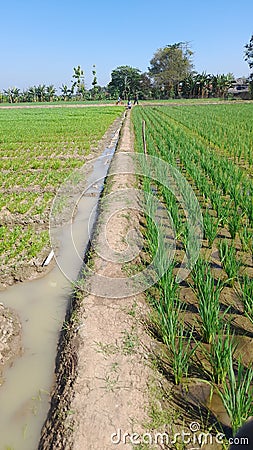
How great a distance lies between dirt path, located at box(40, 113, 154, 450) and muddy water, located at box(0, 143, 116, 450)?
0.40 ft

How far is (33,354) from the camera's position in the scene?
9.56ft

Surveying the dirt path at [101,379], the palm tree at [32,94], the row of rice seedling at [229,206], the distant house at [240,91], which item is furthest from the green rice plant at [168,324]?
the palm tree at [32,94]

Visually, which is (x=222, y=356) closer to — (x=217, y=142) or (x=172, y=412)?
(x=172, y=412)

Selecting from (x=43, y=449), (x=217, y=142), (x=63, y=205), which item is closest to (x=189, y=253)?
(x=43, y=449)

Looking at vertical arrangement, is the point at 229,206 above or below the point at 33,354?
above

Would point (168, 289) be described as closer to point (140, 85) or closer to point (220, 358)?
point (220, 358)

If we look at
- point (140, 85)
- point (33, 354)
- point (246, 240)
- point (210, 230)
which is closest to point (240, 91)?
point (140, 85)

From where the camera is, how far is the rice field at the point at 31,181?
4469mm

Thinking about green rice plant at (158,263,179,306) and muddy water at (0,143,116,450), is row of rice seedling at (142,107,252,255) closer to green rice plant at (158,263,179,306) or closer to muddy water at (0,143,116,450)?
green rice plant at (158,263,179,306)

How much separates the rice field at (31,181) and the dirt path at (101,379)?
1.37m

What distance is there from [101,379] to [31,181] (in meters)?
6.11

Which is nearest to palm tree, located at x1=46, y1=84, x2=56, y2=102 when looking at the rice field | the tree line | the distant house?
the tree line

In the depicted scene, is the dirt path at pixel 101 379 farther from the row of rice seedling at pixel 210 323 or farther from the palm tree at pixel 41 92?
the palm tree at pixel 41 92

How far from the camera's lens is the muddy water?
90.4 inches
